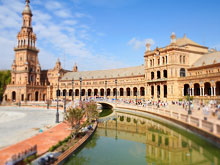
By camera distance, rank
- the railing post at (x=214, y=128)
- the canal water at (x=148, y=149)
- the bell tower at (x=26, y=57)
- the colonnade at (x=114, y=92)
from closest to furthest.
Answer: the railing post at (x=214, y=128) → the canal water at (x=148, y=149) → the colonnade at (x=114, y=92) → the bell tower at (x=26, y=57)

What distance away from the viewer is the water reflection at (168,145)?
18.9m

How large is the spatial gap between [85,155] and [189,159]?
992 cm

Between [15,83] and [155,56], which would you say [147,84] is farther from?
[15,83]

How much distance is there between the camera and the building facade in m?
55.6

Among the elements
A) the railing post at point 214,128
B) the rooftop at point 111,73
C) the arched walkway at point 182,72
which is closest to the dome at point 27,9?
the rooftop at point 111,73

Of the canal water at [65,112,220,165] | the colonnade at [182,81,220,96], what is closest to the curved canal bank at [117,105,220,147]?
the canal water at [65,112,220,165]

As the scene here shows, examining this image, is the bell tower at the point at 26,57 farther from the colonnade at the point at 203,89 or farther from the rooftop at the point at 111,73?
the colonnade at the point at 203,89

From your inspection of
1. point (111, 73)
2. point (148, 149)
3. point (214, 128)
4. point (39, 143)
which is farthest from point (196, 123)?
point (111, 73)

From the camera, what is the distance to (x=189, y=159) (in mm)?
18984

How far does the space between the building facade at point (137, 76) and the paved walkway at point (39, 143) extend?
1461 centimetres

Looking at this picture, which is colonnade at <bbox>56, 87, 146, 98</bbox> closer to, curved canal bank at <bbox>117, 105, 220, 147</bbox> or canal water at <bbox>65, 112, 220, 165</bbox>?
curved canal bank at <bbox>117, 105, 220, 147</bbox>

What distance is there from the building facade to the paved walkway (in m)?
14.6

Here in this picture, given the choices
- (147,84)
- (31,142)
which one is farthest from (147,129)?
(147,84)

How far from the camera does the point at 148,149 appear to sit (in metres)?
22.7
